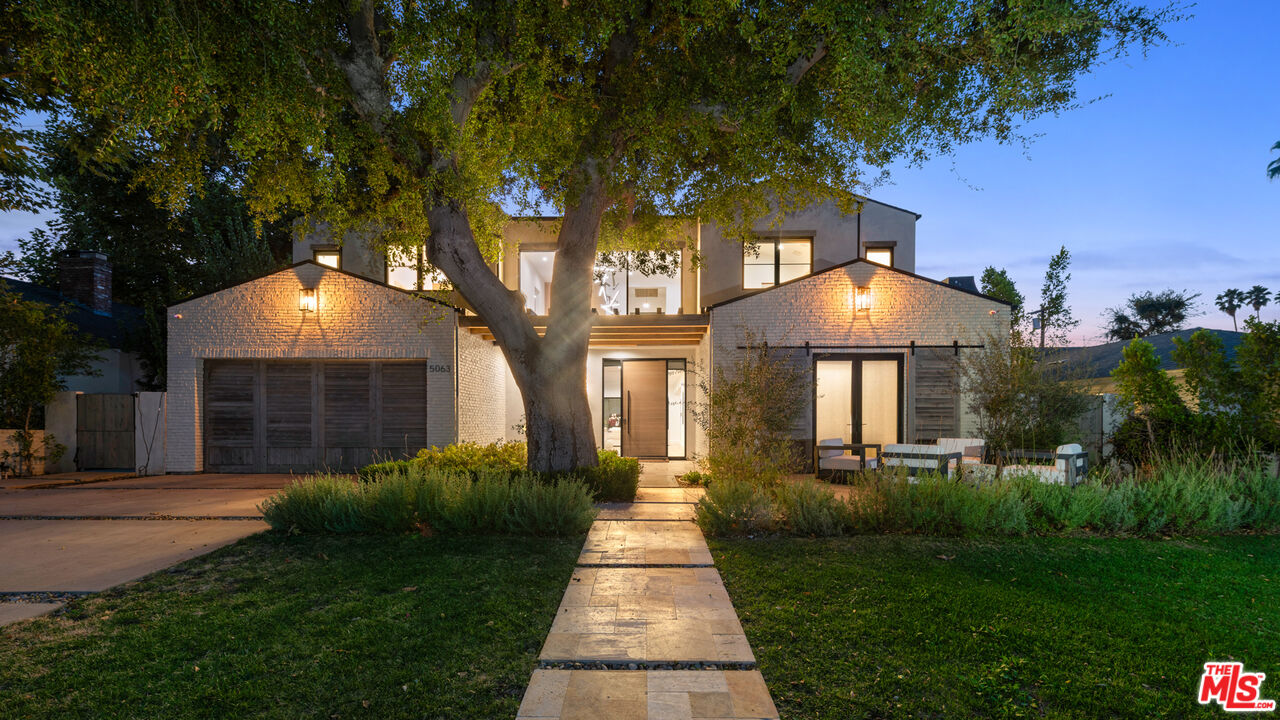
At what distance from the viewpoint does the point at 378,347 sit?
11.1 metres

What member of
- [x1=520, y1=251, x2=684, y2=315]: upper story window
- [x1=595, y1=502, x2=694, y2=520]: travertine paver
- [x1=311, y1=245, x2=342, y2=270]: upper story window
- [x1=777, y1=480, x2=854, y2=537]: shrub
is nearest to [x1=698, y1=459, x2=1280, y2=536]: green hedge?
[x1=777, y1=480, x2=854, y2=537]: shrub

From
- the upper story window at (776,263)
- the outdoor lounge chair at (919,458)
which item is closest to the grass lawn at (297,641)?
the outdoor lounge chair at (919,458)

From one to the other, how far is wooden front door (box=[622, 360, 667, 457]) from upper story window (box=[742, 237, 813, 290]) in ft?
9.63

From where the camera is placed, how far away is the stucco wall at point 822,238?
13398 mm

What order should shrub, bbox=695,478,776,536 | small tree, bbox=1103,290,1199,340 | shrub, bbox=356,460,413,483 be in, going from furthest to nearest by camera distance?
small tree, bbox=1103,290,1199,340 → shrub, bbox=356,460,413,483 → shrub, bbox=695,478,776,536

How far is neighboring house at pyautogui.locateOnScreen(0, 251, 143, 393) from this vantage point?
13.5 meters

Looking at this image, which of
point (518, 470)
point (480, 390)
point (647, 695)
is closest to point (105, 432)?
point (480, 390)

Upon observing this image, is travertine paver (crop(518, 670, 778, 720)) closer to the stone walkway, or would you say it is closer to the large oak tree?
the stone walkway

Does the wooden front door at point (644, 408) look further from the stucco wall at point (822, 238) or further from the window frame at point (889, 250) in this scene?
the window frame at point (889, 250)

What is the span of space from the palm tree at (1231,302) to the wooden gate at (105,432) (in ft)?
215

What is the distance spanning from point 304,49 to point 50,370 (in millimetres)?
9789

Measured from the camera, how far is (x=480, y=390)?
1255 centimetres

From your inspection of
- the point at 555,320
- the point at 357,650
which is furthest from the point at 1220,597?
the point at 555,320

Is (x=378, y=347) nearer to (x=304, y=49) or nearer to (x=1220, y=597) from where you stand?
(x=304, y=49)
